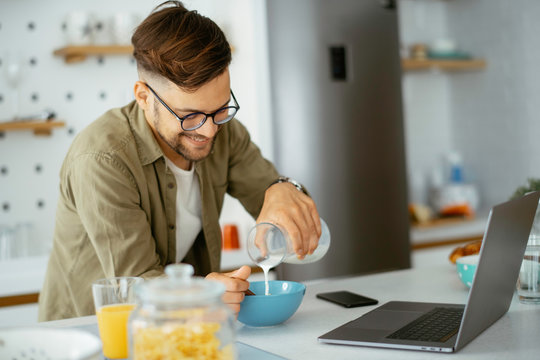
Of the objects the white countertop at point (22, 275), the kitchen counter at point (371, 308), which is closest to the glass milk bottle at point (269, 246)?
the kitchen counter at point (371, 308)

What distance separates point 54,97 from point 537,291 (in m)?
2.29

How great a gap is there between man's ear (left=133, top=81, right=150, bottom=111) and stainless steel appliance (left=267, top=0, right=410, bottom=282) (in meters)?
1.37

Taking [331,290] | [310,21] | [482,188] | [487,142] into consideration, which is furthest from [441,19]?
[331,290]

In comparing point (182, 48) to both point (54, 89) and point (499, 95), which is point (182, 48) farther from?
point (499, 95)

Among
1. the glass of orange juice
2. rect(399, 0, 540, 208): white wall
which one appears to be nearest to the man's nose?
the glass of orange juice

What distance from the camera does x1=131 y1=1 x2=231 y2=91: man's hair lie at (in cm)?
148

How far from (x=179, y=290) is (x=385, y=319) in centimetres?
61

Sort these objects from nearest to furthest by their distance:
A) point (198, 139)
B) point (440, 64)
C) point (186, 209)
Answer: point (198, 139) → point (186, 209) → point (440, 64)

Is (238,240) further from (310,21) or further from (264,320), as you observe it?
(264,320)

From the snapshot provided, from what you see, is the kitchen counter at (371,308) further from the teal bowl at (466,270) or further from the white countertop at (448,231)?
the white countertop at (448,231)

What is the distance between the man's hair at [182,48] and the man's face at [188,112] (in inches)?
0.9

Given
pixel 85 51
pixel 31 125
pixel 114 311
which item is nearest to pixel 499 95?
pixel 85 51

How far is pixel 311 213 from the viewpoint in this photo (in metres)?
1.49

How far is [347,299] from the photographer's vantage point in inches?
56.7
